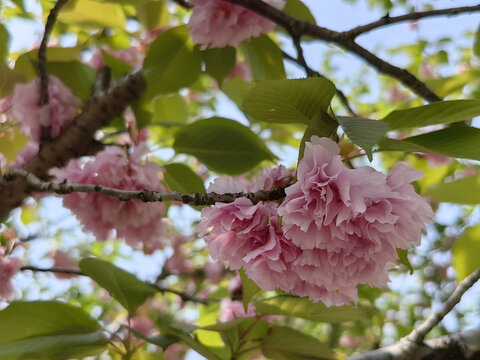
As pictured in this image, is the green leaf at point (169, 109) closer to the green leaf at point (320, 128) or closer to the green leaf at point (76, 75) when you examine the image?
the green leaf at point (76, 75)

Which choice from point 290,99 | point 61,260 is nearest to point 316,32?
point 290,99

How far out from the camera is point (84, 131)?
1.05 metres

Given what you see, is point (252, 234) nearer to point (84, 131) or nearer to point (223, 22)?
point (223, 22)

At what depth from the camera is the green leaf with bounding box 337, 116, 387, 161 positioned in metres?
0.46

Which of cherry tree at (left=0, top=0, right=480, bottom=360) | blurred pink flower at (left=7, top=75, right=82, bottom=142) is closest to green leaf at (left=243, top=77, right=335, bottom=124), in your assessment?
cherry tree at (left=0, top=0, right=480, bottom=360)

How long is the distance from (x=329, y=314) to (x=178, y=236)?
1.98 metres

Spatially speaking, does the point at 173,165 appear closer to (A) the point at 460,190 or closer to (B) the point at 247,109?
(B) the point at 247,109

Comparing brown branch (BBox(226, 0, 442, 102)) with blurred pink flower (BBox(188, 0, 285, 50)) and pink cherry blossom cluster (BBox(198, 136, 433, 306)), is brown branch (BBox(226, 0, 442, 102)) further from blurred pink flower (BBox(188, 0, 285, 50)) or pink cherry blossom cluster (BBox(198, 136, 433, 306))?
pink cherry blossom cluster (BBox(198, 136, 433, 306))

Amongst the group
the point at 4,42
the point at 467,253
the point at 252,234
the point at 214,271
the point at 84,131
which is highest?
the point at 214,271

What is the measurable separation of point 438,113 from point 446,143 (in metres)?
0.04

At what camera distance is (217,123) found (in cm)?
97

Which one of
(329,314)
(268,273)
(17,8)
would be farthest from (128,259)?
(268,273)

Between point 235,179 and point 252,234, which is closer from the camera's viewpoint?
point 252,234

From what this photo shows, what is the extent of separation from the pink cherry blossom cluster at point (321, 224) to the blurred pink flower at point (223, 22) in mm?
408
